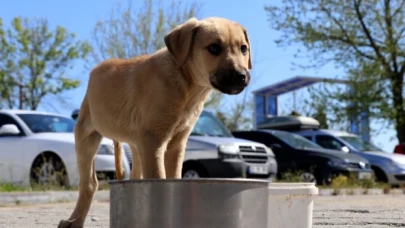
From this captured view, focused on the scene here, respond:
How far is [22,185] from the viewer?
13391 mm

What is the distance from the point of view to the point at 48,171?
1362 cm

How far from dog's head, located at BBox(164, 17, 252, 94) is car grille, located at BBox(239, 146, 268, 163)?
35.7 ft

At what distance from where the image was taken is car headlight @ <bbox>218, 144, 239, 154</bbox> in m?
15.1

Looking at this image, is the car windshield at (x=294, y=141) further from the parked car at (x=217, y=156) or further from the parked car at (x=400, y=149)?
the parked car at (x=400, y=149)

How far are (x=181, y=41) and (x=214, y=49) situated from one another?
0.28m

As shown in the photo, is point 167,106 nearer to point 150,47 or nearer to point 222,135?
point 222,135

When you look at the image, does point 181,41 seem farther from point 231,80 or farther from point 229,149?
point 229,149

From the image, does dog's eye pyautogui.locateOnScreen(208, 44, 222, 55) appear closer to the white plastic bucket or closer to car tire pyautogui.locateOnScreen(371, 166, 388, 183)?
the white plastic bucket

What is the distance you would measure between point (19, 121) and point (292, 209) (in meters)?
10.2

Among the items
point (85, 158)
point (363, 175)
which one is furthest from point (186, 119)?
point (363, 175)

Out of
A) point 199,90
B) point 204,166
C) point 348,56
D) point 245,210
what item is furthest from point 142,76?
point 348,56

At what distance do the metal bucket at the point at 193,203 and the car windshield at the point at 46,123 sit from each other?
1052cm

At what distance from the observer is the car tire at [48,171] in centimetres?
1340

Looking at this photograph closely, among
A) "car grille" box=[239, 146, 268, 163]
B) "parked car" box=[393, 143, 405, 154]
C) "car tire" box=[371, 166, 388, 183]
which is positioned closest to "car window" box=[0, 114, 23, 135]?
"car grille" box=[239, 146, 268, 163]
